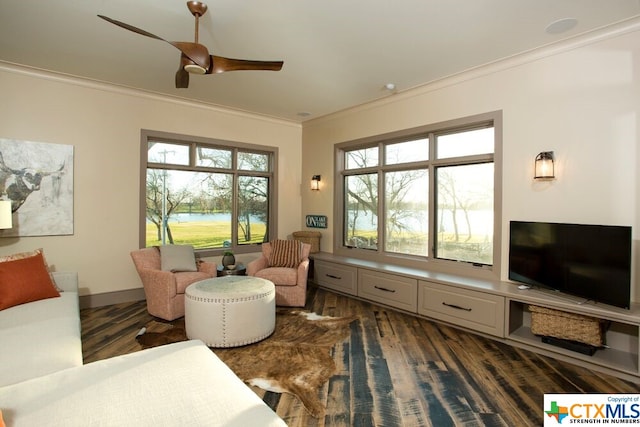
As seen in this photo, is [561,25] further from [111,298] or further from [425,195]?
[111,298]

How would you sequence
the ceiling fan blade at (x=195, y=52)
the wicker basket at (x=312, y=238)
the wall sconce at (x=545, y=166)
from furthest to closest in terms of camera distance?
the wicker basket at (x=312, y=238) → the wall sconce at (x=545, y=166) → the ceiling fan blade at (x=195, y=52)

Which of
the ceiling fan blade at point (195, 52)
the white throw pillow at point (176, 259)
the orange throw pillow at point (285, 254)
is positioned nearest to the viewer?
the ceiling fan blade at point (195, 52)

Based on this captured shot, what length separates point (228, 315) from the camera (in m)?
3.01

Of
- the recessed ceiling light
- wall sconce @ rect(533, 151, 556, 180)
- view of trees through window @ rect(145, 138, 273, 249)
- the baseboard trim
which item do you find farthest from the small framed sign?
the recessed ceiling light

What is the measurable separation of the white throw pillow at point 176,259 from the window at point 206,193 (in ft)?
2.24

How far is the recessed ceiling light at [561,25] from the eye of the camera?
2720 mm

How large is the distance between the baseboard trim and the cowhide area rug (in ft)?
3.34

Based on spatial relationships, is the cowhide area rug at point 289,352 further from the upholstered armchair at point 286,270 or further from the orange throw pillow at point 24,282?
the orange throw pillow at point 24,282

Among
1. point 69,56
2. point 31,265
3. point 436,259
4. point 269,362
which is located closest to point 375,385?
point 269,362

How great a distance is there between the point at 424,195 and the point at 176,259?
3413mm

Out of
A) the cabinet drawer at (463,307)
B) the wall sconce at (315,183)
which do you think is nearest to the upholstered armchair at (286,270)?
the wall sconce at (315,183)

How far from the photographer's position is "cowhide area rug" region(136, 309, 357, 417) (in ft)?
7.97

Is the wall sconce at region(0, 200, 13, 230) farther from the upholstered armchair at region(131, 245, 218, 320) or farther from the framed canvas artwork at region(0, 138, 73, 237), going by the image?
the upholstered armchair at region(131, 245, 218, 320)

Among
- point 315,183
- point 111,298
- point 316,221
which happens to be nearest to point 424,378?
point 316,221
